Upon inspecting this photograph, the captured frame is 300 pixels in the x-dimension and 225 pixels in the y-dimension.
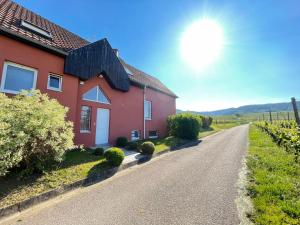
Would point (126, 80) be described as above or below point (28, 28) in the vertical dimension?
below

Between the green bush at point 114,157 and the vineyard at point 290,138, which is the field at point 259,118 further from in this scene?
the green bush at point 114,157

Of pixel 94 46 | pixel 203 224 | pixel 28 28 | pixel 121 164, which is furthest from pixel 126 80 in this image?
pixel 203 224

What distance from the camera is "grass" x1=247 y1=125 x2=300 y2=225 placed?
3539mm

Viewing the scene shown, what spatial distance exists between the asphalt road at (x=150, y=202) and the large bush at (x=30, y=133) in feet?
5.09

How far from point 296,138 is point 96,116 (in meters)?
10.00

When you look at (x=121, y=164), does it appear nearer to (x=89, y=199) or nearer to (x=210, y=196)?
(x=89, y=199)

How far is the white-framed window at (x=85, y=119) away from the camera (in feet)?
36.1

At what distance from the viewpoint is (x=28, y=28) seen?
904 cm

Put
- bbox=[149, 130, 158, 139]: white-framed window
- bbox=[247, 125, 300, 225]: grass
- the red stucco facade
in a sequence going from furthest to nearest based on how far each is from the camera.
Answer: bbox=[149, 130, 158, 139]: white-framed window
the red stucco facade
bbox=[247, 125, 300, 225]: grass

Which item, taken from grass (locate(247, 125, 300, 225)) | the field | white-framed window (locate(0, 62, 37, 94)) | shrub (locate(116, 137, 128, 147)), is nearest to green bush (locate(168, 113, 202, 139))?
shrub (locate(116, 137, 128, 147))

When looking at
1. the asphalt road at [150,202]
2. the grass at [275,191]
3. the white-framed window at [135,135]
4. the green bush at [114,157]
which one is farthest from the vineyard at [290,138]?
the white-framed window at [135,135]

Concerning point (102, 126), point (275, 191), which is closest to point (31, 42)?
point (102, 126)

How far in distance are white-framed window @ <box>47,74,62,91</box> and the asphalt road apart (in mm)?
5575

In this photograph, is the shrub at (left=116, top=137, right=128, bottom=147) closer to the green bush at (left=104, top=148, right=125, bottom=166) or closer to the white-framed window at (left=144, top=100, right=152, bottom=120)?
the white-framed window at (left=144, top=100, right=152, bottom=120)
